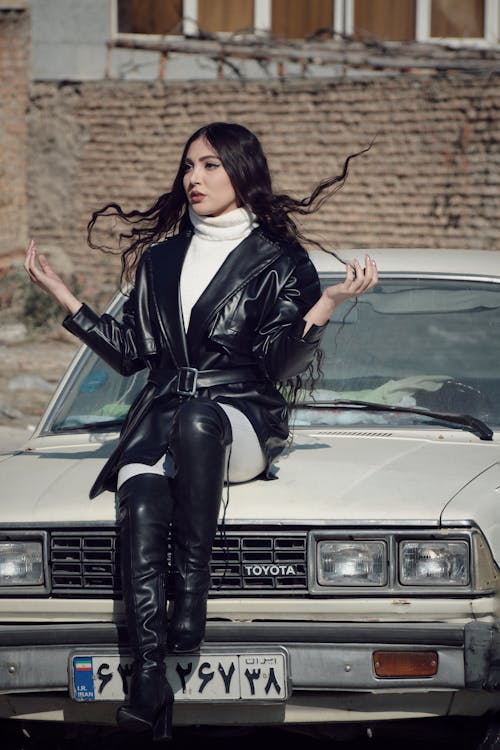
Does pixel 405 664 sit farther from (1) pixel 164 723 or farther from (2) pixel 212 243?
(2) pixel 212 243

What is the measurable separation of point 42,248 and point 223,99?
2931 mm

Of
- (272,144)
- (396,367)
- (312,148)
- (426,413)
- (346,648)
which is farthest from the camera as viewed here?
(272,144)

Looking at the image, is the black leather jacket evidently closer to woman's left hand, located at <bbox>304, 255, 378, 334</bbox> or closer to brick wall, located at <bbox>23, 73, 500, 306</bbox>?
woman's left hand, located at <bbox>304, 255, 378, 334</bbox>

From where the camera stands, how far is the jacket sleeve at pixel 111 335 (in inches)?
163

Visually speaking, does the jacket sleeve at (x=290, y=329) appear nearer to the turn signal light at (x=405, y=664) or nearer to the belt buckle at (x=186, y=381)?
the belt buckle at (x=186, y=381)

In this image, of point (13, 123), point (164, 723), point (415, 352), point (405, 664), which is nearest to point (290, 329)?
point (415, 352)

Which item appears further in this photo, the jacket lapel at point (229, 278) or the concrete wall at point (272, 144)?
the concrete wall at point (272, 144)

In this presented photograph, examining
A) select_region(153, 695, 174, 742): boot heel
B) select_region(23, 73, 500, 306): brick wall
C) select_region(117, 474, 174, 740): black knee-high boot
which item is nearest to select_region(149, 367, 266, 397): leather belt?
select_region(117, 474, 174, 740): black knee-high boot

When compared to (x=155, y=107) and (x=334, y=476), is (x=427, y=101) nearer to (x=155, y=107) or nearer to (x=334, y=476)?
(x=155, y=107)

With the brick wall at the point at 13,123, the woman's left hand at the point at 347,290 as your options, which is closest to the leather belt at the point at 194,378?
the woman's left hand at the point at 347,290

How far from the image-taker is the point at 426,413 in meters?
4.45

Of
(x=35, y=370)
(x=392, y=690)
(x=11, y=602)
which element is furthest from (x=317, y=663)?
(x=35, y=370)

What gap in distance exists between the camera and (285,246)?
13.9ft

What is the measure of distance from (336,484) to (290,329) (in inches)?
19.3
